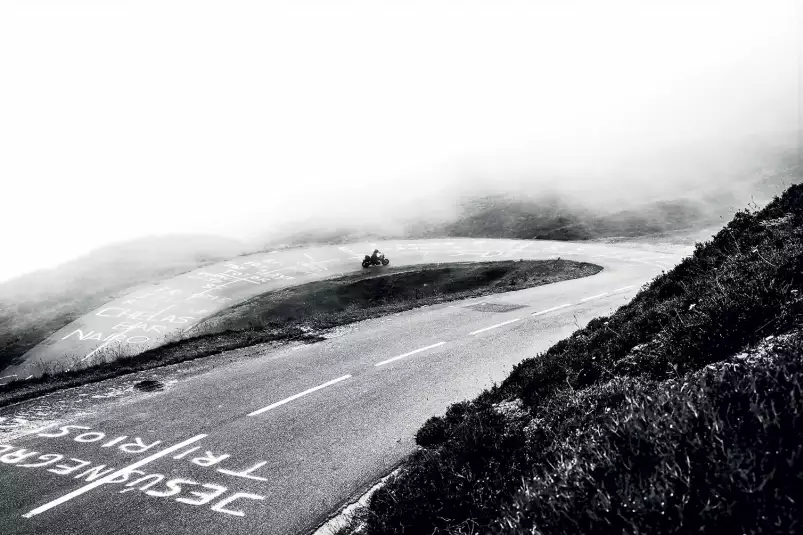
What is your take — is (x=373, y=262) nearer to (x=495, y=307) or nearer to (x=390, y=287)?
(x=390, y=287)

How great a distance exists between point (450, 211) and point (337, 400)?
58.6 meters

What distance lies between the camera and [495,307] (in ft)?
64.6

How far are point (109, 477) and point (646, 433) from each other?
716cm

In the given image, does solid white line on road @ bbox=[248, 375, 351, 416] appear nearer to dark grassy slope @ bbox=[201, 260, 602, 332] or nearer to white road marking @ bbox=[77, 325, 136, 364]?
dark grassy slope @ bbox=[201, 260, 602, 332]

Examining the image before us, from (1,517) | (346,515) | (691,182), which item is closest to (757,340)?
(346,515)

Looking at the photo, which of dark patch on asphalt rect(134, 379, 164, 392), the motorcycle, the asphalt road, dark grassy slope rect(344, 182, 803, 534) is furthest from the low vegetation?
dark grassy slope rect(344, 182, 803, 534)

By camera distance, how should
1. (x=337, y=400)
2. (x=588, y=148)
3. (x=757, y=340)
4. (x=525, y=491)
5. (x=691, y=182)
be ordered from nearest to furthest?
(x=525, y=491) < (x=757, y=340) < (x=337, y=400) < (x=691, y=182) < (x=588, y=148)

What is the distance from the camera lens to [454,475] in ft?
19.2

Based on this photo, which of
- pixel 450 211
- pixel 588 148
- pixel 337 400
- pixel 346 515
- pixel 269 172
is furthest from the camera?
pixel 588 148

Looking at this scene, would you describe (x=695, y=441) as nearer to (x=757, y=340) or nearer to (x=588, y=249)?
(x=757, y=340)

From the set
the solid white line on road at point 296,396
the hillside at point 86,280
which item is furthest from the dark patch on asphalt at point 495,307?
the hillside at point 86,280

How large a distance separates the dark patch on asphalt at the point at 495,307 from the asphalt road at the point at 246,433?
2784mm

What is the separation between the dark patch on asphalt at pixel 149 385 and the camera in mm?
11180

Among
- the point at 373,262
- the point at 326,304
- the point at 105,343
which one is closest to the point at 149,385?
the point at 105,343
